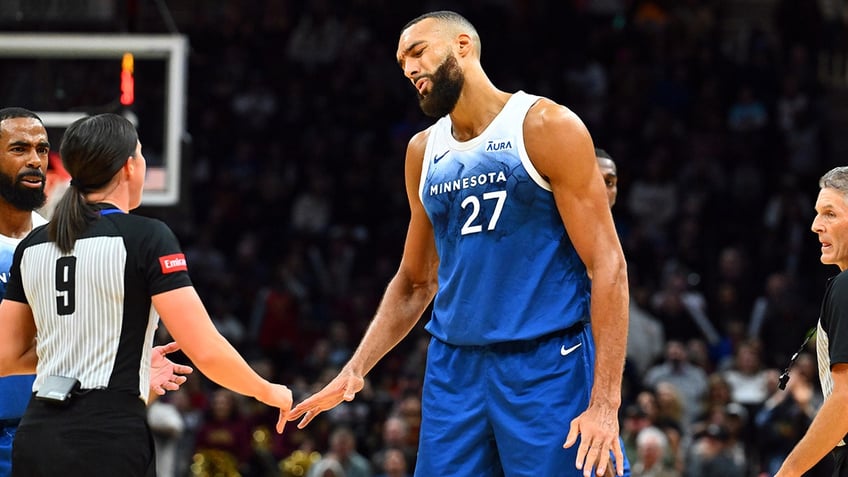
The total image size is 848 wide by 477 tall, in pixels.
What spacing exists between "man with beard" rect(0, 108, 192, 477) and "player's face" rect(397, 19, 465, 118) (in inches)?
63.3

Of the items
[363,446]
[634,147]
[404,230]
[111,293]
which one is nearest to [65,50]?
[363,446]

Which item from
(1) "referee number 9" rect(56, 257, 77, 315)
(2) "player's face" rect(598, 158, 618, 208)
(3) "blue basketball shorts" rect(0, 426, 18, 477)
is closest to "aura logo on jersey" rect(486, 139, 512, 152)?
(2) "player's face" rect(598, 158, 618, 208)

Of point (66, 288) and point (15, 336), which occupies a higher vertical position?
point (66, 288)

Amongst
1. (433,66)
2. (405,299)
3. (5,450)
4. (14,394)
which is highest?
(433,66)

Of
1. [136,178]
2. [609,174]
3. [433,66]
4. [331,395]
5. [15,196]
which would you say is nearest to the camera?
[136,178]

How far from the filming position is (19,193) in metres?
5.42

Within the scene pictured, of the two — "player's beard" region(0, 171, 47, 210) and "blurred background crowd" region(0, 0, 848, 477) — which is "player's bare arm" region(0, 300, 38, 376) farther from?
"blurred background crowd" region(0, 0, 848, 477)

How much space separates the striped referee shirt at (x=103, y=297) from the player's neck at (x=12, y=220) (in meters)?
1.18

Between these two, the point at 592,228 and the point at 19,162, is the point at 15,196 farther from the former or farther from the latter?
the point at 592,228

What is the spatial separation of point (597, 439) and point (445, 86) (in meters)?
1.49

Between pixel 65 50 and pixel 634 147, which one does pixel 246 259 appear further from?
pixel 65 50

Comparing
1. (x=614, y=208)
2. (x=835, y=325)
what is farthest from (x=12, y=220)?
(x=614, y=208)

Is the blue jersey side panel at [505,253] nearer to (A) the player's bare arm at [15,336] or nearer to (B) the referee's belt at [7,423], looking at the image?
(A) the player's bare arm at [15,336]

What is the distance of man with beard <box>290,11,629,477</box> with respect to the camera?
483cm
